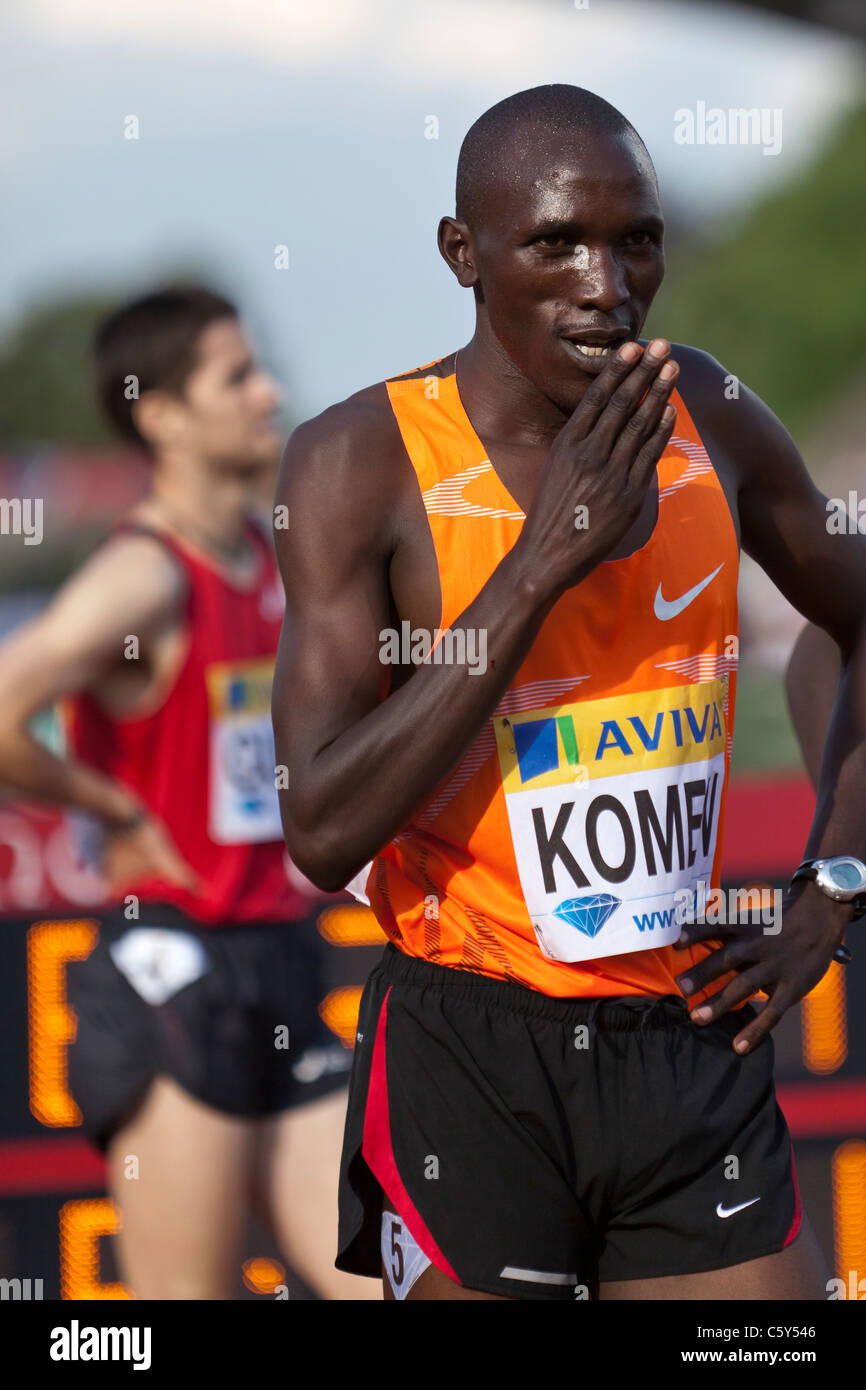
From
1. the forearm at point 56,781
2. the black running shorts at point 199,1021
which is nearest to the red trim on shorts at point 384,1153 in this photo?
the black running shorts at point 199,1021

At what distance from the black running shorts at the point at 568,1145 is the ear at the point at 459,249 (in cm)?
96

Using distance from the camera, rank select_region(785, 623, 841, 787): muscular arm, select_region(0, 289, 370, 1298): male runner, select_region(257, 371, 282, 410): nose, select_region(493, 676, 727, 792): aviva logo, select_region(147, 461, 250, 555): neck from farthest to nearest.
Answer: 1. select_region(257, 371, 282, 410): nose
2. select_region(147, 461, 250, 555): neck
3. select_region(0, 289, 370, 1298): male runner
4. select_region(785, 623, 841, 787): muscular arm
5. select_region(493, 676, 727, 792): aviva logo

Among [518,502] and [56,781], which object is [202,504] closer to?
[56,781]

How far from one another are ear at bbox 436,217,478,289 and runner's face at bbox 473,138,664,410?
0.09 metres

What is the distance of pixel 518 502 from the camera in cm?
227

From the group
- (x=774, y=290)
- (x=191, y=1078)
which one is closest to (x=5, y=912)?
(x=191, y=1078)

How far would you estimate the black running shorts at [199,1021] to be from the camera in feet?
12.7

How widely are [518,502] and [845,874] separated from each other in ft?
2.42

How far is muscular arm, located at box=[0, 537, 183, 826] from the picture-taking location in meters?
4.03

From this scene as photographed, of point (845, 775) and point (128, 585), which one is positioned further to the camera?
point (128, 585)
